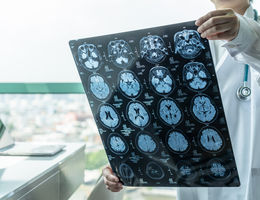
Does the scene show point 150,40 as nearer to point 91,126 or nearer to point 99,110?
point 99,110

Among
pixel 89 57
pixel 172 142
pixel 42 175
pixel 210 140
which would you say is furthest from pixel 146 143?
pixel 42 175

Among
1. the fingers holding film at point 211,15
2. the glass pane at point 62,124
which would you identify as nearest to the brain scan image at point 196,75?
the fingers holding film at point 211,15

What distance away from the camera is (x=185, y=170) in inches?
31.5

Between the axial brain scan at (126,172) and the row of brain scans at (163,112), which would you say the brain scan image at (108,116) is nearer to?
the row of brain scans at (163,112)

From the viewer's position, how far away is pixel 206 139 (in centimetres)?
75

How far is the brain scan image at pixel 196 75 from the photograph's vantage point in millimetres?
697

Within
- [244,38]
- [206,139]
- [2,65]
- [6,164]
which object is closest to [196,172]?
[206,139]

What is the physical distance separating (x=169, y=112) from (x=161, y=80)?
9 cm

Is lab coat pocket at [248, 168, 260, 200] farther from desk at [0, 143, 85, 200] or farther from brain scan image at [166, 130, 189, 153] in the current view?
desk at [0, 143, 85, 200]

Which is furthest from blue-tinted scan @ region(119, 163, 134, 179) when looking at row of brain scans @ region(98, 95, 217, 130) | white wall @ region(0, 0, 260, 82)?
white wall @ region(0, 0, 260, 82)

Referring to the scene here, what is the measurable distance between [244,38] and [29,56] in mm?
1480

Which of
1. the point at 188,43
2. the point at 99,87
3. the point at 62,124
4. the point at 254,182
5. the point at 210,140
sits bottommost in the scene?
the point at 62,124

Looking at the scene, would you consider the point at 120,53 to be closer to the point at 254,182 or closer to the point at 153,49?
the point at 153,49

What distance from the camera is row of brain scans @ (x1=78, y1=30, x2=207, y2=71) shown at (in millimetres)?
685
